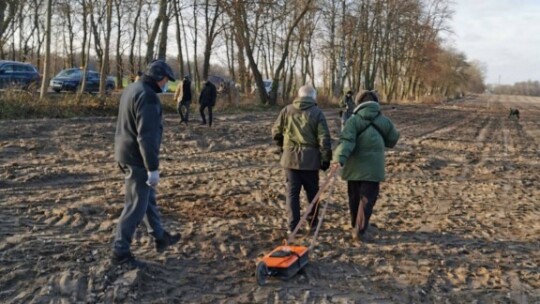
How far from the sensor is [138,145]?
17.6 feet

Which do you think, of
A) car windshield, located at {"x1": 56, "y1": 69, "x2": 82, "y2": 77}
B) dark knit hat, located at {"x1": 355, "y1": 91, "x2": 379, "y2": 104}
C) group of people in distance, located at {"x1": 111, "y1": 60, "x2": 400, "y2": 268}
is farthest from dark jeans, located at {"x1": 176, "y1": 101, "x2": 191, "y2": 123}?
car windshield, located at {"x1": 56, "y1": 69, "x2": 82, "y2": 77}

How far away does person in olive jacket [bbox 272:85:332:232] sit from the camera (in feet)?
22.5

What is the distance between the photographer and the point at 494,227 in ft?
26.0

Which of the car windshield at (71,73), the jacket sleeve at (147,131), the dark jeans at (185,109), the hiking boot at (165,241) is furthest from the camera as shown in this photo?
the car windshield at (71,73)

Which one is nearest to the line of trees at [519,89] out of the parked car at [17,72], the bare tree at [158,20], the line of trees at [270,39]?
the line of trees at [270,39]

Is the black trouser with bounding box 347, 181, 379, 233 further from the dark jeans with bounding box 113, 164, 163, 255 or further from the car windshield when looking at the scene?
the car windshield

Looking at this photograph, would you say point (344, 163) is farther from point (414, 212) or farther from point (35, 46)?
point (35, 46)

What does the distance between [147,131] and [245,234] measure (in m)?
2.24

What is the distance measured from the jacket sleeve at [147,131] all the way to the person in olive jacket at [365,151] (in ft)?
7.67

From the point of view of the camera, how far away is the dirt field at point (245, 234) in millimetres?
5285

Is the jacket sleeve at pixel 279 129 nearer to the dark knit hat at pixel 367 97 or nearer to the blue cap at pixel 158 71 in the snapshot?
the dark knit hat at pixel 367 97

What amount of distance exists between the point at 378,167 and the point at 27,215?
173 inches

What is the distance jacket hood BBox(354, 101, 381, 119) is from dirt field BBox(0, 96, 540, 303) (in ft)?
4.86

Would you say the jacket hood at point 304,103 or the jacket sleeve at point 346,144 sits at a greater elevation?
the jacket hood at point 304,103
